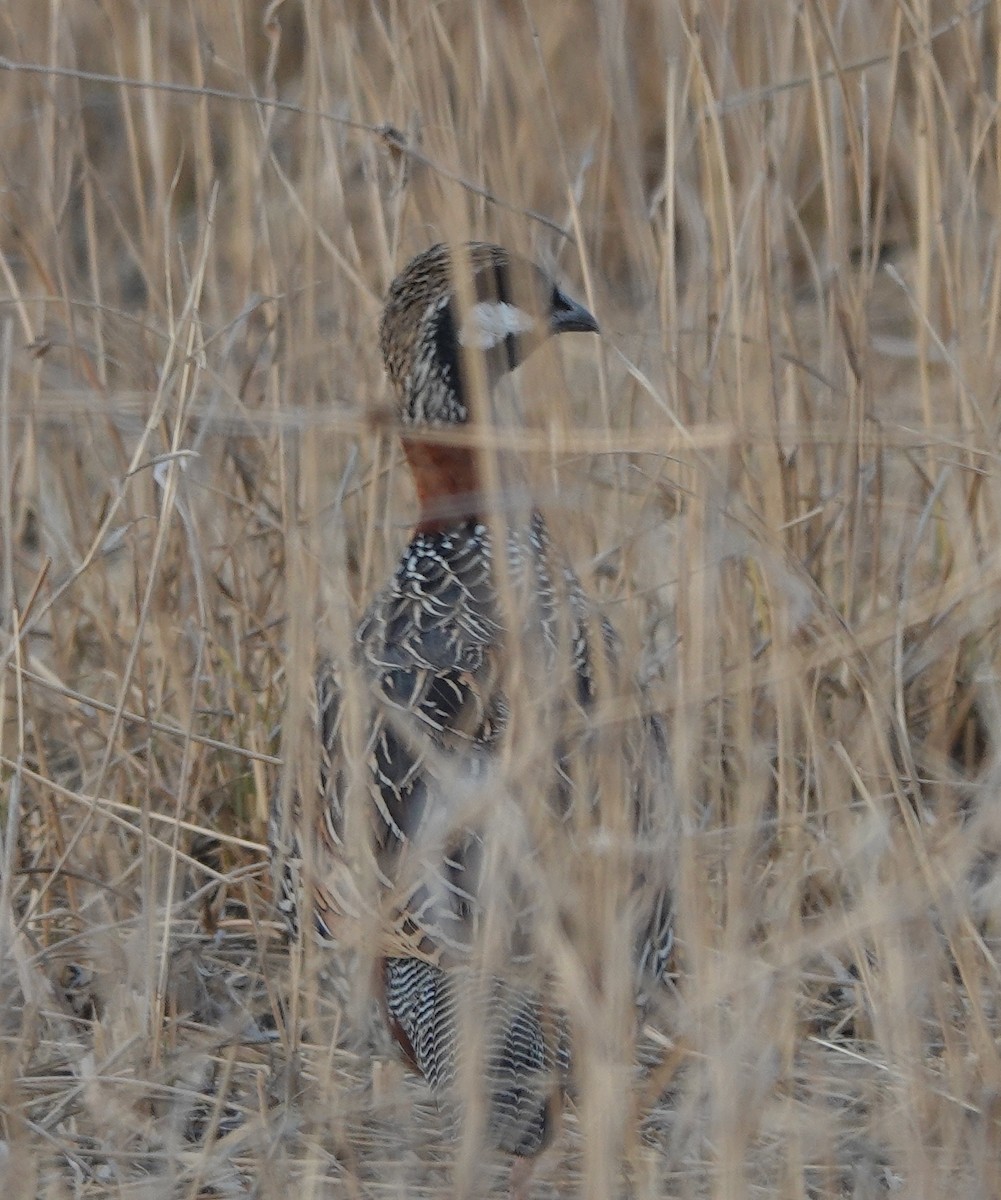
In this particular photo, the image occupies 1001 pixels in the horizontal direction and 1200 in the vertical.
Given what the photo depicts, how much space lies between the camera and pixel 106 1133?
2385 mm

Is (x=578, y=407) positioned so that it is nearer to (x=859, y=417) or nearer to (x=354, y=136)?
(x=354, y=136)

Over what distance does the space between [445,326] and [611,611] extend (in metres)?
0.55

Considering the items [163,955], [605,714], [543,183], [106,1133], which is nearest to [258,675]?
[163,955]

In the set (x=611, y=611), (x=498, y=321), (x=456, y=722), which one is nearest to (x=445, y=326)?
(x=498, y=321)

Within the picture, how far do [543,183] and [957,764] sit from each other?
8.18 ft

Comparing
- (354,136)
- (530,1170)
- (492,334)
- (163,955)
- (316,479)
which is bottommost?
(530,1170)

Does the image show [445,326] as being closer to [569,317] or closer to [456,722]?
[569,317]

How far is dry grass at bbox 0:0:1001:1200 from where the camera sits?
1965 millimetres

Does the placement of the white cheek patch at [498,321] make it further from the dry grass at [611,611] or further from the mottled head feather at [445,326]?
the dry grass at [611,611]

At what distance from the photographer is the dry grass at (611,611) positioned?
77.4 inches

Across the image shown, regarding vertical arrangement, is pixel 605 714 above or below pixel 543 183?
below

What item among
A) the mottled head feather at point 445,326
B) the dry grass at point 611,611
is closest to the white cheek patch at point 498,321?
the mottled head feather at point 445,326

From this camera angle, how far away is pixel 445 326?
9.50ft

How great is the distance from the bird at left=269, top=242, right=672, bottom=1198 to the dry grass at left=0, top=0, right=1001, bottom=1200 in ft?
0.29
